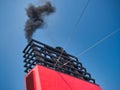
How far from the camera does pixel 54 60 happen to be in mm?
13570

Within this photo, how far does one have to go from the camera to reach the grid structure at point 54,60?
1273 cm

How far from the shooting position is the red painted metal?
1076 cm

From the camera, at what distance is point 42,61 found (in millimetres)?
12273

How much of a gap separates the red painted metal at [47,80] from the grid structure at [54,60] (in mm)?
950

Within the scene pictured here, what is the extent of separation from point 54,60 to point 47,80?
8.73 feet

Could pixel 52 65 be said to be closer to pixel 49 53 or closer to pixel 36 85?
pixel 49 53

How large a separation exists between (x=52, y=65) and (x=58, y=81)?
1.62 m

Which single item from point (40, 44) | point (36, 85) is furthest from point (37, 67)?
point (40, 44)

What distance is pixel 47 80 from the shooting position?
1104 cm

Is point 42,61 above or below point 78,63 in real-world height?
below

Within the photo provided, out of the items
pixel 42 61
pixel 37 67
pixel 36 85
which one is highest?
pixel 42 61

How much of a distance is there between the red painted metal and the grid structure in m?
0.95

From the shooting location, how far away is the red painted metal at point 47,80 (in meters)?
10.8

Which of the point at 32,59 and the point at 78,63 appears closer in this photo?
the point at 32,59
